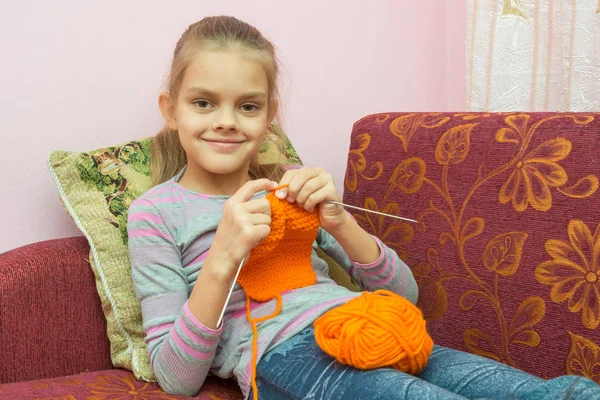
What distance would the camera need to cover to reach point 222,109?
0.99m

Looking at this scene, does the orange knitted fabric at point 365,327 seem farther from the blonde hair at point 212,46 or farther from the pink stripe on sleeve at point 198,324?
the blonde hair at point 212,46

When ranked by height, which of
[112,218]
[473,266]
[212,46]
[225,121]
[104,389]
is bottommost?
[104,389]

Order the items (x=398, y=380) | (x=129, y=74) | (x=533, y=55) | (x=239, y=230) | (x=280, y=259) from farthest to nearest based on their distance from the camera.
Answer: (x=533, y=55)
(x=129, y=74)
(x=280, y=259)
(x=239, y=230)
(x=398, y=380)

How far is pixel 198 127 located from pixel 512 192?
52 centimetres

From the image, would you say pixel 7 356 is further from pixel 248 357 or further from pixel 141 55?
pixel 141 55

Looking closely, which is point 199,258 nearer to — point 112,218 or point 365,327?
point 112,218

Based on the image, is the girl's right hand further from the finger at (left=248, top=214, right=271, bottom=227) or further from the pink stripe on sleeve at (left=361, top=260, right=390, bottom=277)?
the pink stripe on sleeve at (left=361, top=260, right=390, bottom=277)

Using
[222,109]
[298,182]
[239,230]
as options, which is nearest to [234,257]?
[239,230]

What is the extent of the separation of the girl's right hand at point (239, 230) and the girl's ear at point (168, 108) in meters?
0.27

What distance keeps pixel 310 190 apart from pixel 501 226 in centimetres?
33

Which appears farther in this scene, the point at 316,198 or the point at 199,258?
the point at 199,258

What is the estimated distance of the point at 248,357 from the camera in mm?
899

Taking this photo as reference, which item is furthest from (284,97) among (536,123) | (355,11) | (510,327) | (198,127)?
(510,327)

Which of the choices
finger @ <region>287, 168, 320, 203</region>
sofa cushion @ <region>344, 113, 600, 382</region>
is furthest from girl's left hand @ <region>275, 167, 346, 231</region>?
sofa cushion @ <region>344, 113, 600, 382</region>
